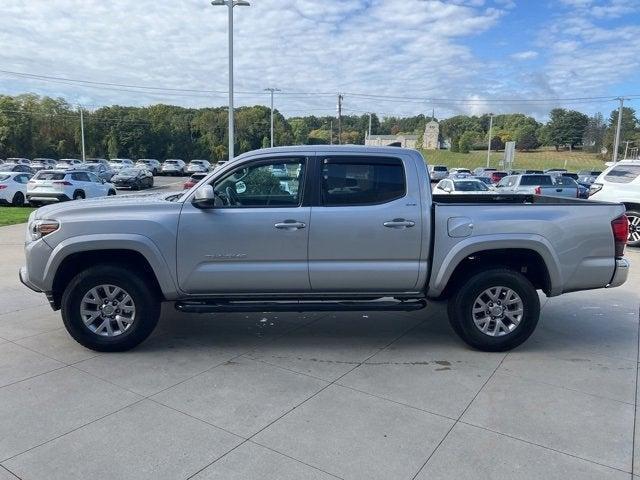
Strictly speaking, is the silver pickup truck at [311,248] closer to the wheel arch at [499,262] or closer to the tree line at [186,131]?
the wheel arch at [499,262]

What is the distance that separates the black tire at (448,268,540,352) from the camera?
4.75 m

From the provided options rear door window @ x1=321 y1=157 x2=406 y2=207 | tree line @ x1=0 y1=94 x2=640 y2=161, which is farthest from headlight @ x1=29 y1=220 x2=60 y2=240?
tree line @ x1=0 y1=94 x2=640 y2=161

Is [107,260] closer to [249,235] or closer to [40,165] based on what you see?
[249,235]

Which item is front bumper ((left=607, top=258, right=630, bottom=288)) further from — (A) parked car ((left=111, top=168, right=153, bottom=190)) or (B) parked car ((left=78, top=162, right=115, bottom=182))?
(B) parked car ((left=78, top=162, right=115, bottom=182))

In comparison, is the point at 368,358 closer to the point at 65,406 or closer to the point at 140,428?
the point at 140,428

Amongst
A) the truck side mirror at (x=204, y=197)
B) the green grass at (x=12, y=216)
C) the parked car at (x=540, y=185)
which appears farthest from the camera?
the parked car at (x=540, y=185)

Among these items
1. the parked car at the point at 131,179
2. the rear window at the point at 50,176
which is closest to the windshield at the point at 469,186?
the rear window at the point at 50,176

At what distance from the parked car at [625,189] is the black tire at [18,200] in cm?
2033

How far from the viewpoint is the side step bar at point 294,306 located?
4.66 m

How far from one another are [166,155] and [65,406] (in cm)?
8888

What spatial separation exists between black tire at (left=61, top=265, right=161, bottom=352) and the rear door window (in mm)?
1892

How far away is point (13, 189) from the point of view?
20.0 m

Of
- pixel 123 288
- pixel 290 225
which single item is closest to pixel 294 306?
pixel 290 225

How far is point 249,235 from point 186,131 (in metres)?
93.0
